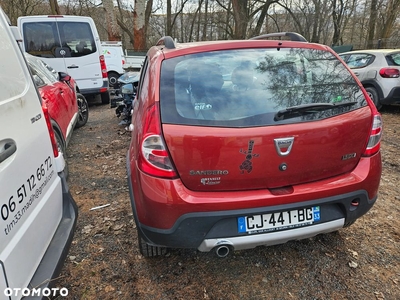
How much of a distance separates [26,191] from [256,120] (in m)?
1.33

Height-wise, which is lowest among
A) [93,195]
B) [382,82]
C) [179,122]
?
[93,195]

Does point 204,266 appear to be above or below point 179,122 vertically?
below

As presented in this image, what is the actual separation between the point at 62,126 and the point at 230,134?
3.15 metres

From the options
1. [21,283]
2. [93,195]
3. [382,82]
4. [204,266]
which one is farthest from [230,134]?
[382,82]

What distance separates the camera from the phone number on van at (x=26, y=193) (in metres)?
1.30

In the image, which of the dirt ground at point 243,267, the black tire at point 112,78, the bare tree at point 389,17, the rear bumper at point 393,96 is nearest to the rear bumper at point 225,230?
the dirt ground at point 243,267

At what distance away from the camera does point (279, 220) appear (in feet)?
6.01

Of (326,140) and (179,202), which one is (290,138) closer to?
(326,140)

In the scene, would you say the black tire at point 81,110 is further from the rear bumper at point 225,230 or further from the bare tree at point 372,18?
the bare tree at point 372,18

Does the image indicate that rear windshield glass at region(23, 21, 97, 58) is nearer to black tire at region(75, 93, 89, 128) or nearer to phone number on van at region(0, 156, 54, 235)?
black tire at region(75, 93, 89, 128)

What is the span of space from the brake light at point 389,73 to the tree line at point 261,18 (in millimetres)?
14901

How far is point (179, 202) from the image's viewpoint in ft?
5.64

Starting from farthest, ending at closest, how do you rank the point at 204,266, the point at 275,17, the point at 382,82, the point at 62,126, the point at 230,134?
the point at 275,17 < the point at 382,82 < the point at 62,126 < the point at 204,266 < the point at 230,134

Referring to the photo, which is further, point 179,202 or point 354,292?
point 354,292
